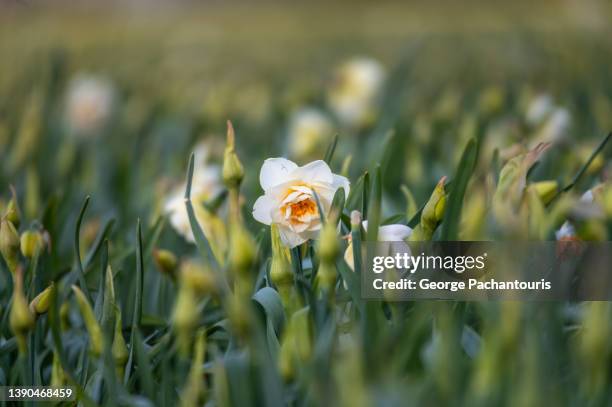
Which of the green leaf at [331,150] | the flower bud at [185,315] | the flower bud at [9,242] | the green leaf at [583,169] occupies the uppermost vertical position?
the green leaf at [331,150]

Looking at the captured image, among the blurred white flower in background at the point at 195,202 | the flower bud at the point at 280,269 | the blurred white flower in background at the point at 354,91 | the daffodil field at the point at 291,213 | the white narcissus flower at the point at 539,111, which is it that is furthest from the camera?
the blurred white flower in background at the point at 354,91

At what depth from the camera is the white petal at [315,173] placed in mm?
803

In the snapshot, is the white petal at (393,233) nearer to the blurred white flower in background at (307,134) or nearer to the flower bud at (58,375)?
the flower bud at (58,375)

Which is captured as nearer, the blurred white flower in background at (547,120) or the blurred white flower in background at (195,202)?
the blurred white flower in background at (195,202)

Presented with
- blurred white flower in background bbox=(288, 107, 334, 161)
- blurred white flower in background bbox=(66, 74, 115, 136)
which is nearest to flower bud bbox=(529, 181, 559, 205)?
blurred white flower in background bbox=(288, 107, 334, 161)

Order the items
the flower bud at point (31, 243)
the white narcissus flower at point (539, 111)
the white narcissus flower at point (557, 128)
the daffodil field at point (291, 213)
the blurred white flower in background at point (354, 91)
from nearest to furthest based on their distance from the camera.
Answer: the daffodil field at point (291, 213) < the flower bud at point (31, 243) < the white narcissus flower at point (557, 128) < the white narcissus flower at point (539, 111) < the blurred white flower in background at point (354, 91)

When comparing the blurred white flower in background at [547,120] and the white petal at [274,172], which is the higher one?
the blurred white flower in background at [547,120]

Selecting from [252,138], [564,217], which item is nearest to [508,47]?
[252,138]

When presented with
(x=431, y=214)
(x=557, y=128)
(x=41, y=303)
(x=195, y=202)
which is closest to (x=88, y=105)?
(x=195, y=202)

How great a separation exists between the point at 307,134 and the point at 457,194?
2.54 ft

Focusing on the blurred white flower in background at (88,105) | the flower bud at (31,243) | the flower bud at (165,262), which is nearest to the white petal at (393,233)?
the flower bud at (165,262)

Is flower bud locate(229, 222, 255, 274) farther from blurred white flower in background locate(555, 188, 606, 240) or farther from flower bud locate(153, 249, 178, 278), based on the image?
blurred white flower in background locate(555, 188, 606, 240)

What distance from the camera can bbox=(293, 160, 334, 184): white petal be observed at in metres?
0.80

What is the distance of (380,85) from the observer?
1994mm
